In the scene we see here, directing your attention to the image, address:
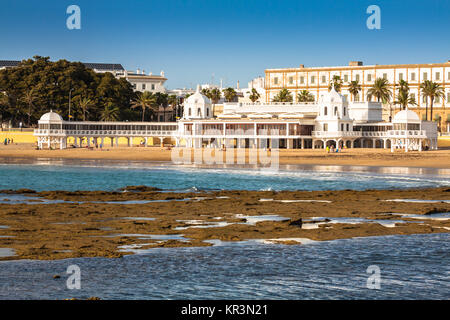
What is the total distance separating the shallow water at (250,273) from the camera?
15.3 m

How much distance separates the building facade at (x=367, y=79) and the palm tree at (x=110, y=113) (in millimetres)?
41557

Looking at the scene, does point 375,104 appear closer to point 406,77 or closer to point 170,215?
point 406,77

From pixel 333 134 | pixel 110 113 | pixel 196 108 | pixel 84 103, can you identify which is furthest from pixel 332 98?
pixel 84 103

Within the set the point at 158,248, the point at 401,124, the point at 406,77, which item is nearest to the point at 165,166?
the point at 401,124

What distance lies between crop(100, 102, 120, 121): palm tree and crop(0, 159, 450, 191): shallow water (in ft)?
201

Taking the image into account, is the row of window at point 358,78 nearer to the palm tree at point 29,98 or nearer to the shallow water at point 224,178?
the palm tree at point 29,98

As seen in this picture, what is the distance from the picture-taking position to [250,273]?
57.1 feet

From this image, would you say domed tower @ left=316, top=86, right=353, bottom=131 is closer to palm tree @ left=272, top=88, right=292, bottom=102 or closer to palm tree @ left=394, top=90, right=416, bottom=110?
palm tree @ left=394, top=90, right=416, bottom=110

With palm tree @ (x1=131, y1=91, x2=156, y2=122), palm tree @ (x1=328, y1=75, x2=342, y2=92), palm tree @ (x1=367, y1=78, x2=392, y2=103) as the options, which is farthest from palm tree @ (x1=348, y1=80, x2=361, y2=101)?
palm tree @ (x1=131, y1=91, x2=156, y2=122)

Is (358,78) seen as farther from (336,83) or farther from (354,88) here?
(354,88)

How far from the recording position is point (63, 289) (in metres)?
15.4

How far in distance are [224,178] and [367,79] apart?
102352mm

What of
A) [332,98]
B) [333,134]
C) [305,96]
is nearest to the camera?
[333,134]
